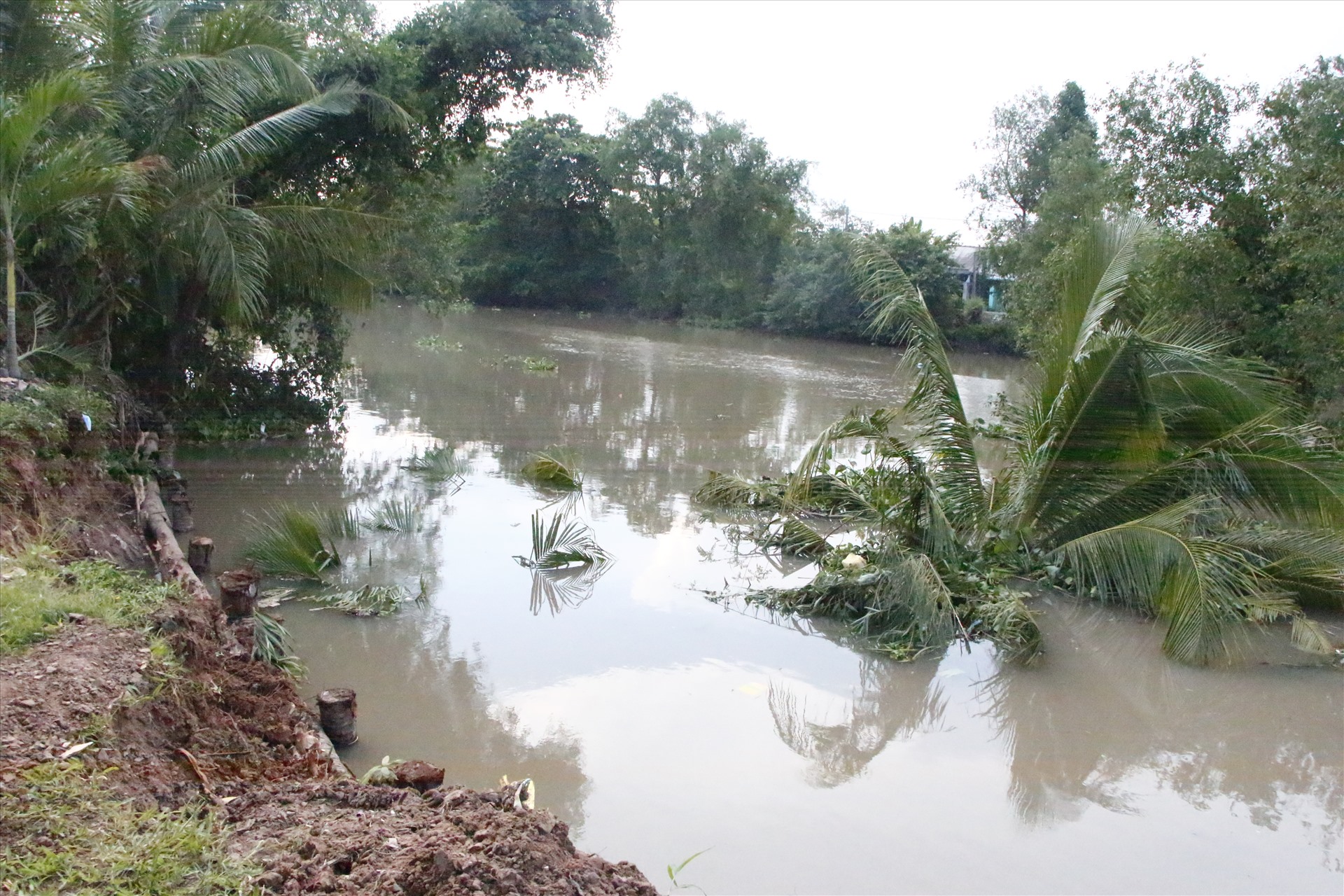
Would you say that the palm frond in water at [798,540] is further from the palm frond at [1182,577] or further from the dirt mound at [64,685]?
the dirt mound at [64,685]

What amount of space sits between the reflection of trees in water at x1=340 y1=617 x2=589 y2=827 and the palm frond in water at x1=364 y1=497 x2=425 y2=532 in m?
2.25

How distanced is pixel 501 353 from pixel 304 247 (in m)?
13.6

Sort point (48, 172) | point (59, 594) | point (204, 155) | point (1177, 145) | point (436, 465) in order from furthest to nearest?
point (1177, 145)
point (436, 465)
point (204, 155)
point (48, 172)
point (59, 594)

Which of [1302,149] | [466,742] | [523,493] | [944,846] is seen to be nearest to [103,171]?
[523,493]

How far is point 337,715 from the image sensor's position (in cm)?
492

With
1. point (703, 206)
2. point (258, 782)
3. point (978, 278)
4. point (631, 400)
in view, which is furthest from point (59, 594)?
point (703, 206)

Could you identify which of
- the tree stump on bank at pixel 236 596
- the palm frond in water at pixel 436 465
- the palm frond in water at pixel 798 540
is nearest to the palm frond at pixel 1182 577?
the palm frond in water at pixel 798 540

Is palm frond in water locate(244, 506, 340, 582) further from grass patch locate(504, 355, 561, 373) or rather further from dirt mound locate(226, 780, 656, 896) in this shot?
grass patch locate(504, 355, 561, 373)

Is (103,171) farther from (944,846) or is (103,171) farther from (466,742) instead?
(944,846)

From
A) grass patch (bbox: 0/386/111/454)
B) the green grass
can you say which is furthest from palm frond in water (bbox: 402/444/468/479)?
the green grass

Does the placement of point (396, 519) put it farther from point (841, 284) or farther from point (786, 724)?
point (841, 284)

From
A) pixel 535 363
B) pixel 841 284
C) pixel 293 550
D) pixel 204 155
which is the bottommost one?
pixel 293 550

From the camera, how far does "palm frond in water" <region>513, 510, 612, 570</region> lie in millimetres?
8062

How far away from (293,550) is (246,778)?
140 inches
